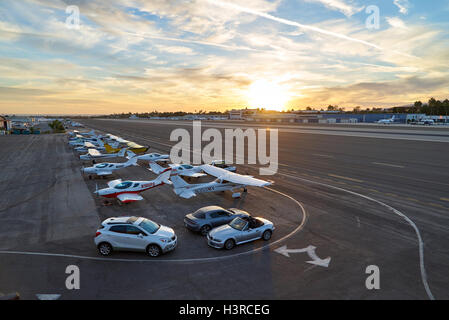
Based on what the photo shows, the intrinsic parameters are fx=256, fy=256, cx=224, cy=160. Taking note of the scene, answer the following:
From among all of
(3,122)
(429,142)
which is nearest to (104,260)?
(429,142)

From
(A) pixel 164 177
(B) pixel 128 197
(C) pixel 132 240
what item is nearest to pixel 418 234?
(C) pixel 132 240

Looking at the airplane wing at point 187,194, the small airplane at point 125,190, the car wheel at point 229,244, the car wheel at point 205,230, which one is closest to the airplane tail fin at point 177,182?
the airplane wing at point 187,194

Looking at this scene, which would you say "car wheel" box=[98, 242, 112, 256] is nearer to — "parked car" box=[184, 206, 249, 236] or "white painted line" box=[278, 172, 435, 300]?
"parked car" box=[184, 206, 249, 236]

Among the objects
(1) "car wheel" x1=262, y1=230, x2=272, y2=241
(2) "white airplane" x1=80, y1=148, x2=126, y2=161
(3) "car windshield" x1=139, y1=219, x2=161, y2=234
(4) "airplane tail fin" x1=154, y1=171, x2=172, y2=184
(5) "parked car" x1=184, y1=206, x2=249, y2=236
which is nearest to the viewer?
(3) "car windshield" x1=139, y1=219, x2=161, y2=234

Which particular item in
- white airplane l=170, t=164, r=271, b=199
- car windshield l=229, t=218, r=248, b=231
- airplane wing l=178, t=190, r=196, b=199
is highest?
white airplane l=170, t=164, r=271, b=199

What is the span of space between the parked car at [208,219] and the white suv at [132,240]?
272 centimetres

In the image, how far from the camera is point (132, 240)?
15.5 meters

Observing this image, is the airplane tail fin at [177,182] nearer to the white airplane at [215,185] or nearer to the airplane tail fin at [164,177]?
the white airplane at [215,185]

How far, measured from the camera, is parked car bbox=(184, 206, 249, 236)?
18.3 metres

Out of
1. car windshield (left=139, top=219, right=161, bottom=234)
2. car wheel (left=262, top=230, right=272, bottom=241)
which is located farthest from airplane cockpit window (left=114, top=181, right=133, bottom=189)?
car wheel (left=262, top=230, right=272, bottom=241)

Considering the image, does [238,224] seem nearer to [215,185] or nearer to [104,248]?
[104,248]

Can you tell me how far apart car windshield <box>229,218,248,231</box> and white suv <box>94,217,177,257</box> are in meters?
4.05

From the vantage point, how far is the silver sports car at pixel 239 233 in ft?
52.9
